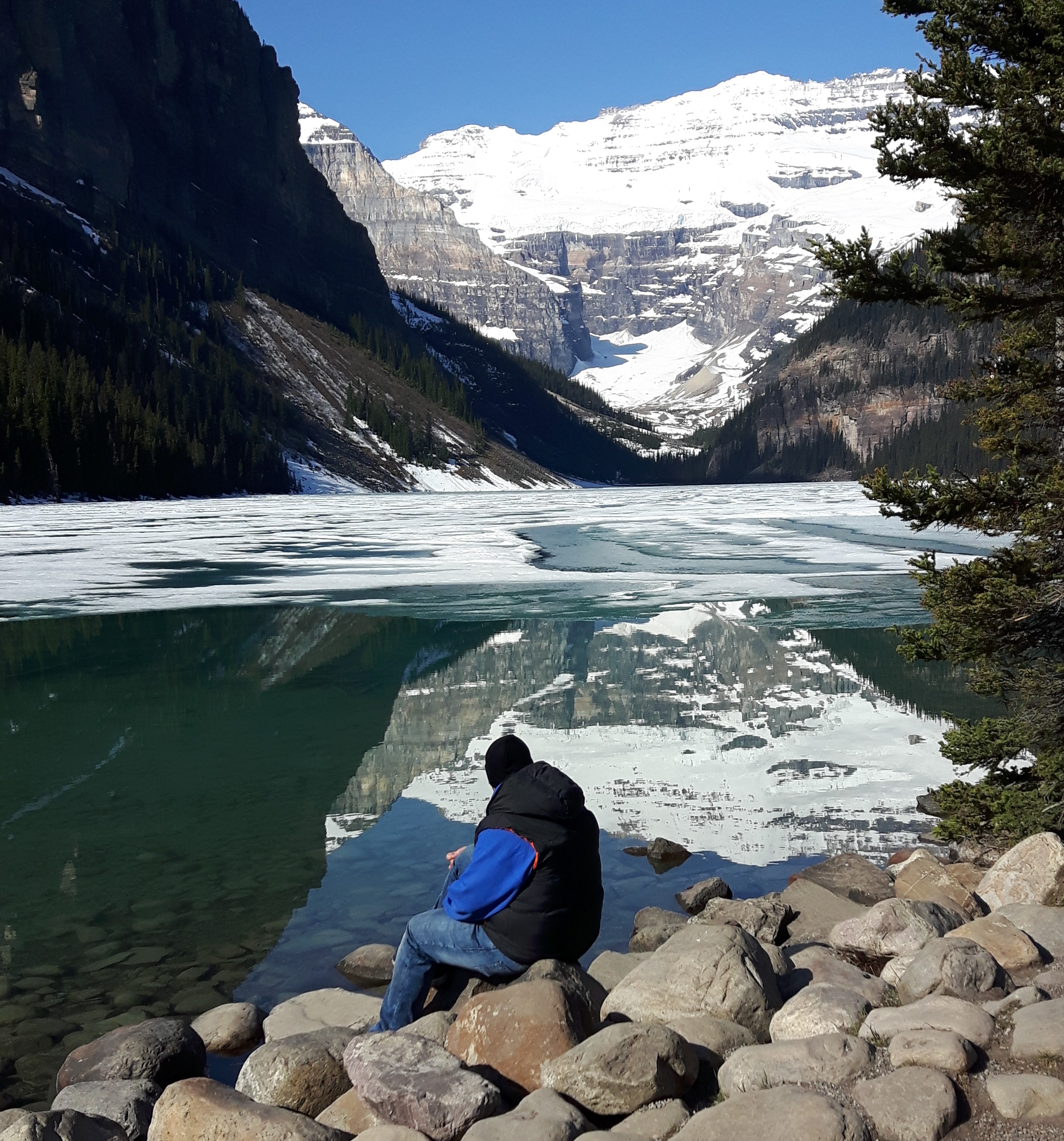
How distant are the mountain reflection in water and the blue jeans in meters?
1.69

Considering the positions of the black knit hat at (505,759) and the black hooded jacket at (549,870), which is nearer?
the black hooded jacket at (549,870)

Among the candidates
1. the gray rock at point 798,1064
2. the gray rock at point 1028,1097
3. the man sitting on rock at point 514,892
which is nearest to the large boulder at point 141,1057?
the man sitting on rock at point 514,892

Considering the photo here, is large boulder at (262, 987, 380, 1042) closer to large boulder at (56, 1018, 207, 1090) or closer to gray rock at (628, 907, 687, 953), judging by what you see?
large boulder at (56, 1018, 207, 1090)

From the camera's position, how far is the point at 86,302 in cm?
14612

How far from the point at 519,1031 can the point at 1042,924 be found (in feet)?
12.8

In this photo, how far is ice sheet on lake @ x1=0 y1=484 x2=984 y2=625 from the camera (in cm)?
3197

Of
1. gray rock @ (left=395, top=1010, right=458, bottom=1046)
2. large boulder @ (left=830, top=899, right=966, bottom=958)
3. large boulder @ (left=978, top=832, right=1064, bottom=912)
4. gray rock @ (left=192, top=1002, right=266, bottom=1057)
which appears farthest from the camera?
large boulder @ (left=978, top=832, right=1064, bottom=912)

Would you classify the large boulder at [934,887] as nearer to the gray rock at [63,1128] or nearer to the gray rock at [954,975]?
the gray rock at [954,975]

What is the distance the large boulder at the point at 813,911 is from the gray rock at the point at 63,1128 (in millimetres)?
5083

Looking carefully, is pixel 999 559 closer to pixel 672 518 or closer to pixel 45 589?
pixel 45 589

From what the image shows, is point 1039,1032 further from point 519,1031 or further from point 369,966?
point 369,966

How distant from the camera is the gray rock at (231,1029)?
7816mm

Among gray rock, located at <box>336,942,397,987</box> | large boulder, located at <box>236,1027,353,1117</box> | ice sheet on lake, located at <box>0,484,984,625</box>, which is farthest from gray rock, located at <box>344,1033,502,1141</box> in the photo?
ice sheet on lake, located at <box>0,484,984,625</box>

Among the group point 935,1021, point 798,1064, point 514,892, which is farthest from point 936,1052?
point 514,892
